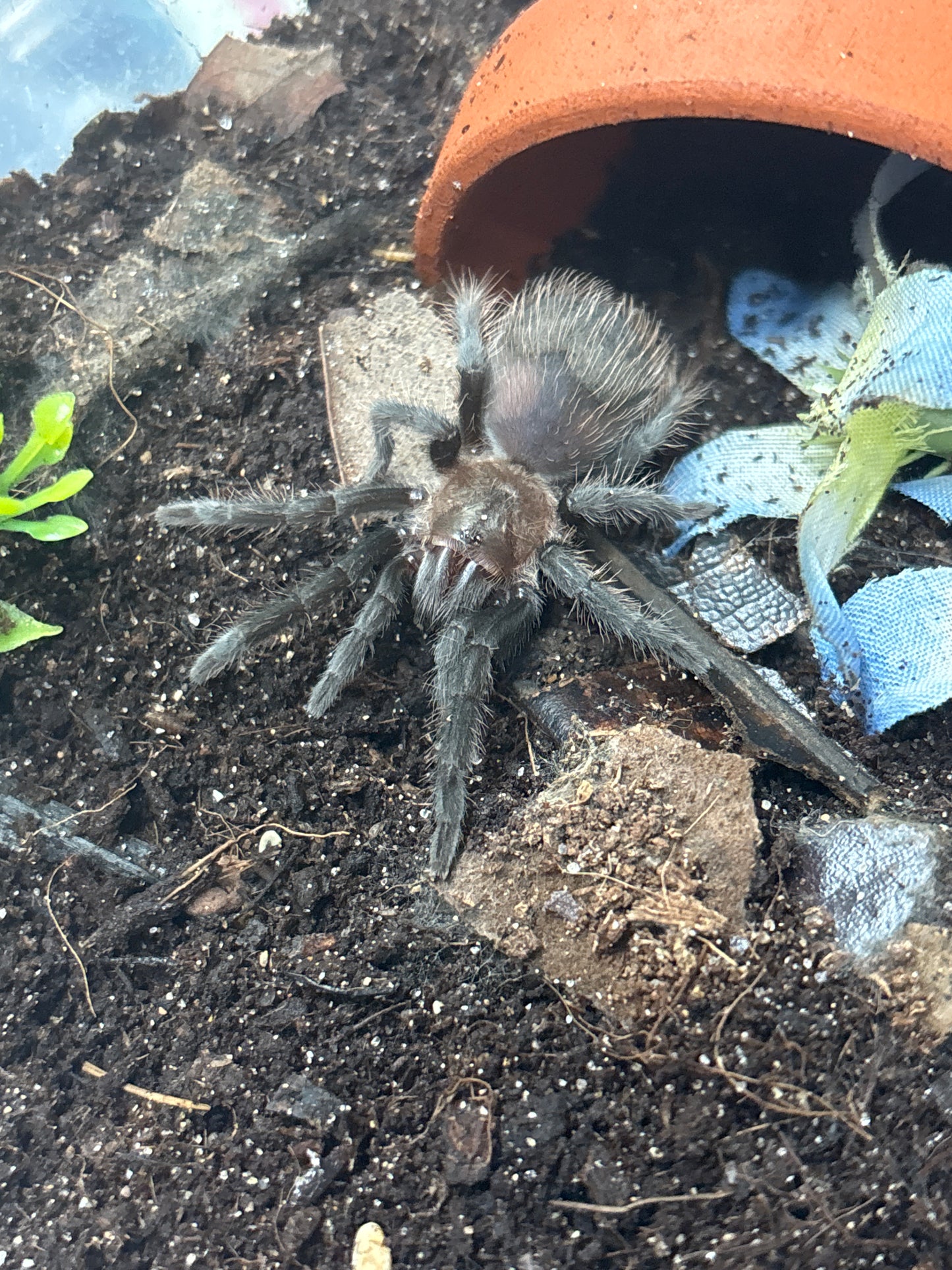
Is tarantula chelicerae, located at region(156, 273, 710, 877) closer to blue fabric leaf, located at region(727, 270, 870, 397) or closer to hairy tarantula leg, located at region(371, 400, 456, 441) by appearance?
hairy tarantula leg, located at region(371, 400, 456, 441)

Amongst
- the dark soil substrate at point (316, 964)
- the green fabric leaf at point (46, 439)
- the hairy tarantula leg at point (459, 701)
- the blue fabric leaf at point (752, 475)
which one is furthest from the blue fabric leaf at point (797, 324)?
the green fabric leaf at point (46, 439)

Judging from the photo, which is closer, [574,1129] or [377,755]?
[574,1129]

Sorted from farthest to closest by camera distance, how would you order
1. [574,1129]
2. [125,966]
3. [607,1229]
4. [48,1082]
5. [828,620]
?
1. [828,620]
2. [125,966]
3. [48,1082]
4. [574,1129]
5. [607,1229]

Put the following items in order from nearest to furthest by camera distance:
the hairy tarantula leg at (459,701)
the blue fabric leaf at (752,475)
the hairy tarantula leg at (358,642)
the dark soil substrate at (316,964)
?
the dark soil substrate at (316,964)
the hairy tarantula leg at (459,701)
the hairy tarantula leg at (358,642)
the blue fabric leaf at (752,475)

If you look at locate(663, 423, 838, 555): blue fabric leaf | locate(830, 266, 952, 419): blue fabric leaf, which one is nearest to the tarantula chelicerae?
locate(663, 423, 838, 555): blue fabric leaf

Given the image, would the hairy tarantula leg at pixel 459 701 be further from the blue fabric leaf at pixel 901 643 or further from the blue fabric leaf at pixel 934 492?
the blue fabric leaf at pixel 934 492

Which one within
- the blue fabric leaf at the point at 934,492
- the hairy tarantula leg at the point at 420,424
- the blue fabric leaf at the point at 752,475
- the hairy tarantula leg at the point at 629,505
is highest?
the hairy tarantula leg at the point at 420,424

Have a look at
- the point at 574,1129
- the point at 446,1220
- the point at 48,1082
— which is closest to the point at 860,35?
the point at 574,1129

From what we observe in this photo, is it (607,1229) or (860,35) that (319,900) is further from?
(860,35)
